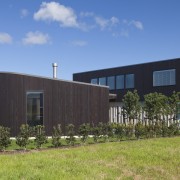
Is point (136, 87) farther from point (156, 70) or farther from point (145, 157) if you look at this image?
point (145, 157)

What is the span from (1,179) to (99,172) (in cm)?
248

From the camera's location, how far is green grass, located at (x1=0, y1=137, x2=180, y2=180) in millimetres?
10617

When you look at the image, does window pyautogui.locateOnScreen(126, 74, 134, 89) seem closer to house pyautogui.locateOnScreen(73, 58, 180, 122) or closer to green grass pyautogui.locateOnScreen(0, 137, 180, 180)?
house pyautogui.locateOnScreen(73, 58, 180, 122)

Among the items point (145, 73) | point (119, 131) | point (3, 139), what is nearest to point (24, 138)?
point (3, 139)

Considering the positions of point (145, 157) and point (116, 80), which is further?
point (116, 80)

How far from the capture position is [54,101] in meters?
25.5

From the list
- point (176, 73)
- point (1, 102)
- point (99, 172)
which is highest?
point (176, 73)

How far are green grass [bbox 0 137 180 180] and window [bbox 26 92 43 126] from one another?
1059 centimetres

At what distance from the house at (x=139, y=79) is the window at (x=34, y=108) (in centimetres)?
765

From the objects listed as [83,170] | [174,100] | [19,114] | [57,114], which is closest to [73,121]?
[57,114]

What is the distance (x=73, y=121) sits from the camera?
26.2 metres

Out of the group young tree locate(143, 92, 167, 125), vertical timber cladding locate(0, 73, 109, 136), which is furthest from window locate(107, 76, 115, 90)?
young tree locate(143, 92, 167, 125)

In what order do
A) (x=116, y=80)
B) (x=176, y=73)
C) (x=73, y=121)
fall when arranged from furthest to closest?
(x=116, y=80) → (x=176, y=73) → (x=73, y=121)

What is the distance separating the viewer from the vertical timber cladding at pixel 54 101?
24.1 meters
